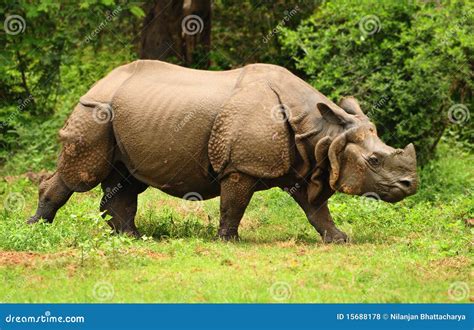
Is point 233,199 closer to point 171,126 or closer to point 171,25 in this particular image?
point 171,126

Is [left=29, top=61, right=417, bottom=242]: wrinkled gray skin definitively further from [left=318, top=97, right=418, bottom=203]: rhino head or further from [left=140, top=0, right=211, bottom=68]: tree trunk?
[left=140, top=0, right=211, bottom=68]: tree trunk

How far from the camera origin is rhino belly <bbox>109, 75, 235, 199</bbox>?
10.8m

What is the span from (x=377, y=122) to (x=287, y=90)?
4.41 meters

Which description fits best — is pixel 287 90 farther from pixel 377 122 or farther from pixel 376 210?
pixel 377 122

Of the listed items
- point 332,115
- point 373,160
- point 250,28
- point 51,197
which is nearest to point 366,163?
point 373,160

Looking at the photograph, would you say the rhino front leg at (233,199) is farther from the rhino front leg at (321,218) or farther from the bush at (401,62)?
the bush at (401,62)

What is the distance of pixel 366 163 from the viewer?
34.2ft

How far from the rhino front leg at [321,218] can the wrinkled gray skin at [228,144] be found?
0.01m

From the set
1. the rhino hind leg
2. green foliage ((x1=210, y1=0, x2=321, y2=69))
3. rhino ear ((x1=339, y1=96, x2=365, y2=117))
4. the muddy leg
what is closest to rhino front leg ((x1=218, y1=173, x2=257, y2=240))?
the rhino hind leg

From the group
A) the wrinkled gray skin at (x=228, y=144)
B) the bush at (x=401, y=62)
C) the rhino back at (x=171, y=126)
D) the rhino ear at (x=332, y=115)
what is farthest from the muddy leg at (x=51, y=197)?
the bush at (x=401, y=62)

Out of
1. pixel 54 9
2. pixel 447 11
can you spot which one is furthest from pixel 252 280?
pixel 54 9

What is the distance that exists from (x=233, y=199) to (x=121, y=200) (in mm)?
1643

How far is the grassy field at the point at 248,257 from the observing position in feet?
27.0

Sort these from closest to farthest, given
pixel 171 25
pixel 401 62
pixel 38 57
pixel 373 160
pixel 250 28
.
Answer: pixel 373 160
pixel 401 62
pixel 38 57
pixel 171 25
pixel 250 28
